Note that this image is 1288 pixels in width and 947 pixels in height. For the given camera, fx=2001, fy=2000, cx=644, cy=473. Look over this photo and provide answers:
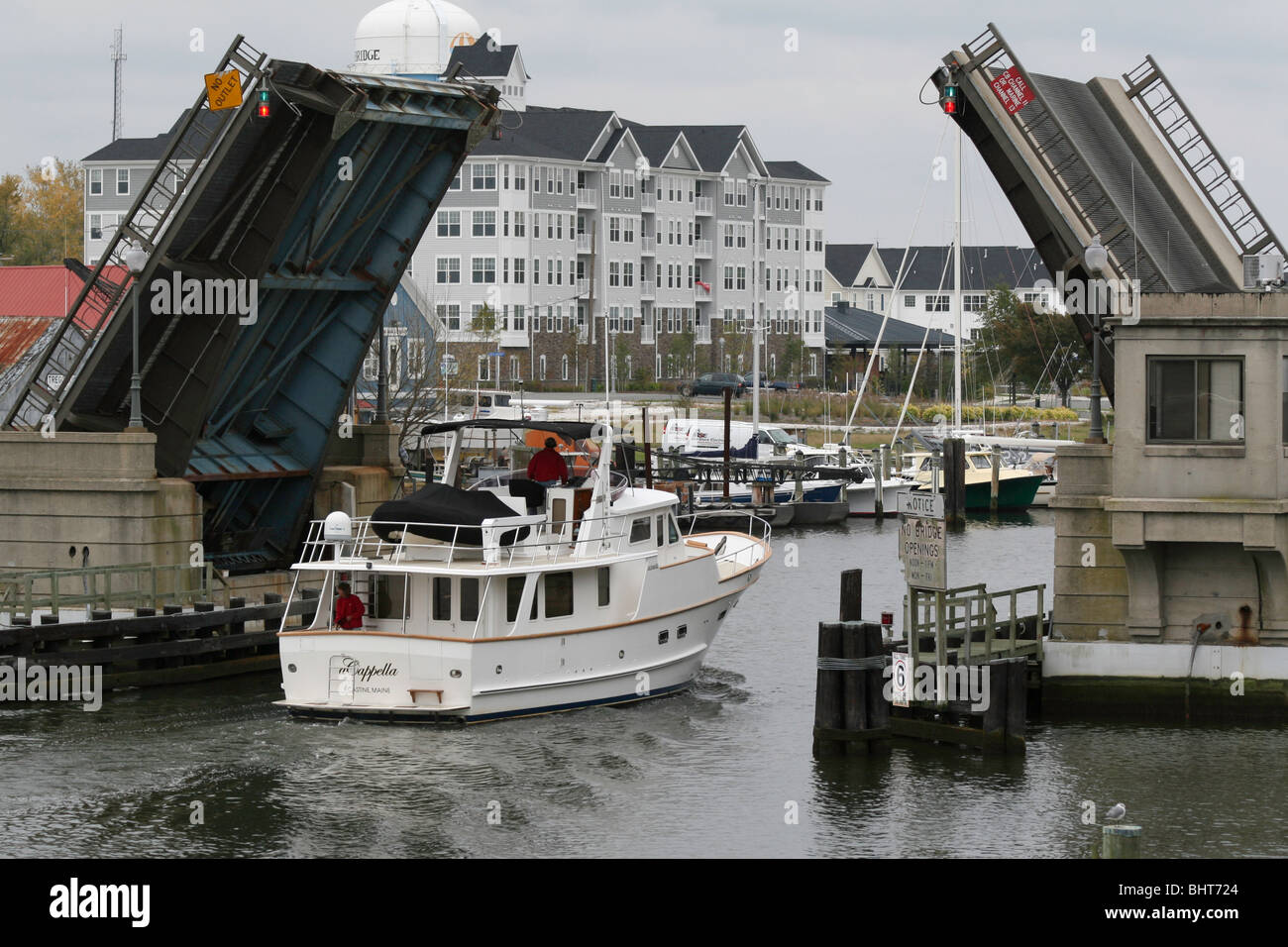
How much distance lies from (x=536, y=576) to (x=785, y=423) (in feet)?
203

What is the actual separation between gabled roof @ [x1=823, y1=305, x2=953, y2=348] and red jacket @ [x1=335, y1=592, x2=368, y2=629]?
3495 inches

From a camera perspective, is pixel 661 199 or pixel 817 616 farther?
pixel 661 199

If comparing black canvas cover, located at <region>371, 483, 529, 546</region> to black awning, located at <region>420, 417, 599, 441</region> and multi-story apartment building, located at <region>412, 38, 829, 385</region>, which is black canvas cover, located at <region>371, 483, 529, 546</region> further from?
multi-story apartment building, located at <region>412, 38, 829, 385</region>

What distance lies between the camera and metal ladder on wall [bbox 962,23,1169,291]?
2855 cm

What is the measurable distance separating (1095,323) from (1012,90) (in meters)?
3.91

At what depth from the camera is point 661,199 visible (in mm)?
106812

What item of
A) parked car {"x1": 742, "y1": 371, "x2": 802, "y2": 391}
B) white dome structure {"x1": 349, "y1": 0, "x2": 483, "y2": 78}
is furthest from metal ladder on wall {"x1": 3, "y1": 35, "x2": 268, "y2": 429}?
parked car {"x1": 742, "y1": 371, "x2": 802, "y2": 391}

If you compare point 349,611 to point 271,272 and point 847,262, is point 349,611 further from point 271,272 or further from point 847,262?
point 847,262

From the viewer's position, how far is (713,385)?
9956 cm

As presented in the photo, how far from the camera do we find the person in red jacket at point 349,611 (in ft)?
89.8

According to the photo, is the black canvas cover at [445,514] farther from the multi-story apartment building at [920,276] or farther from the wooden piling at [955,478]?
the multi-story apartment building at [920,276]

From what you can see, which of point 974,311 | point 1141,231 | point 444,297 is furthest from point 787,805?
point 974,311

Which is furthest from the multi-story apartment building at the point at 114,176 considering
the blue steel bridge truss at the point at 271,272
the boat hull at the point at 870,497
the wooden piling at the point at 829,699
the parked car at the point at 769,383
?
the wooden piling at the point at 829,699
